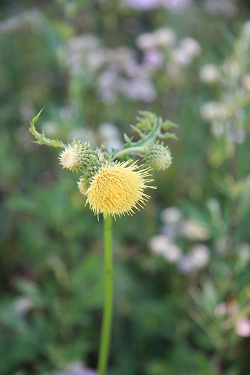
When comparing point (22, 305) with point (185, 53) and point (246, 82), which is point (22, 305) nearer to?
point (246, 82)

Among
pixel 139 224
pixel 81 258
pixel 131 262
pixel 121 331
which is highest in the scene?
pixel 139 224

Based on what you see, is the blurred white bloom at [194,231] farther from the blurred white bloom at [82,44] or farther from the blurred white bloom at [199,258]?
the blurred white bloom at [82,44]

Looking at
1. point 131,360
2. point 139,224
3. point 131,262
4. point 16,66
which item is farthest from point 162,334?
point 16,66

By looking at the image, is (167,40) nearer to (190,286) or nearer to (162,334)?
(190,286)

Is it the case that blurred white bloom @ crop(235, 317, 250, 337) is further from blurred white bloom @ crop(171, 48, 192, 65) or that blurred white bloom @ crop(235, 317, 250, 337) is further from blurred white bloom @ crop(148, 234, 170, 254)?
blurred white bloom @ crop(171, 48, 192, 65)

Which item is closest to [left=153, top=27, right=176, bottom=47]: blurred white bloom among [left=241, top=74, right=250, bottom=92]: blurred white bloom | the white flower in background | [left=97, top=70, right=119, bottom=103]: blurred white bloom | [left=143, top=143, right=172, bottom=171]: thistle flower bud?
the white flower in background

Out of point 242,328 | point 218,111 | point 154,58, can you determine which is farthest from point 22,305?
point 154,58

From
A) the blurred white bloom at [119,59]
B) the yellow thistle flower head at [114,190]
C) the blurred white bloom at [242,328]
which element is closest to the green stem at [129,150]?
the yellow thistle flower head at [114,190]
